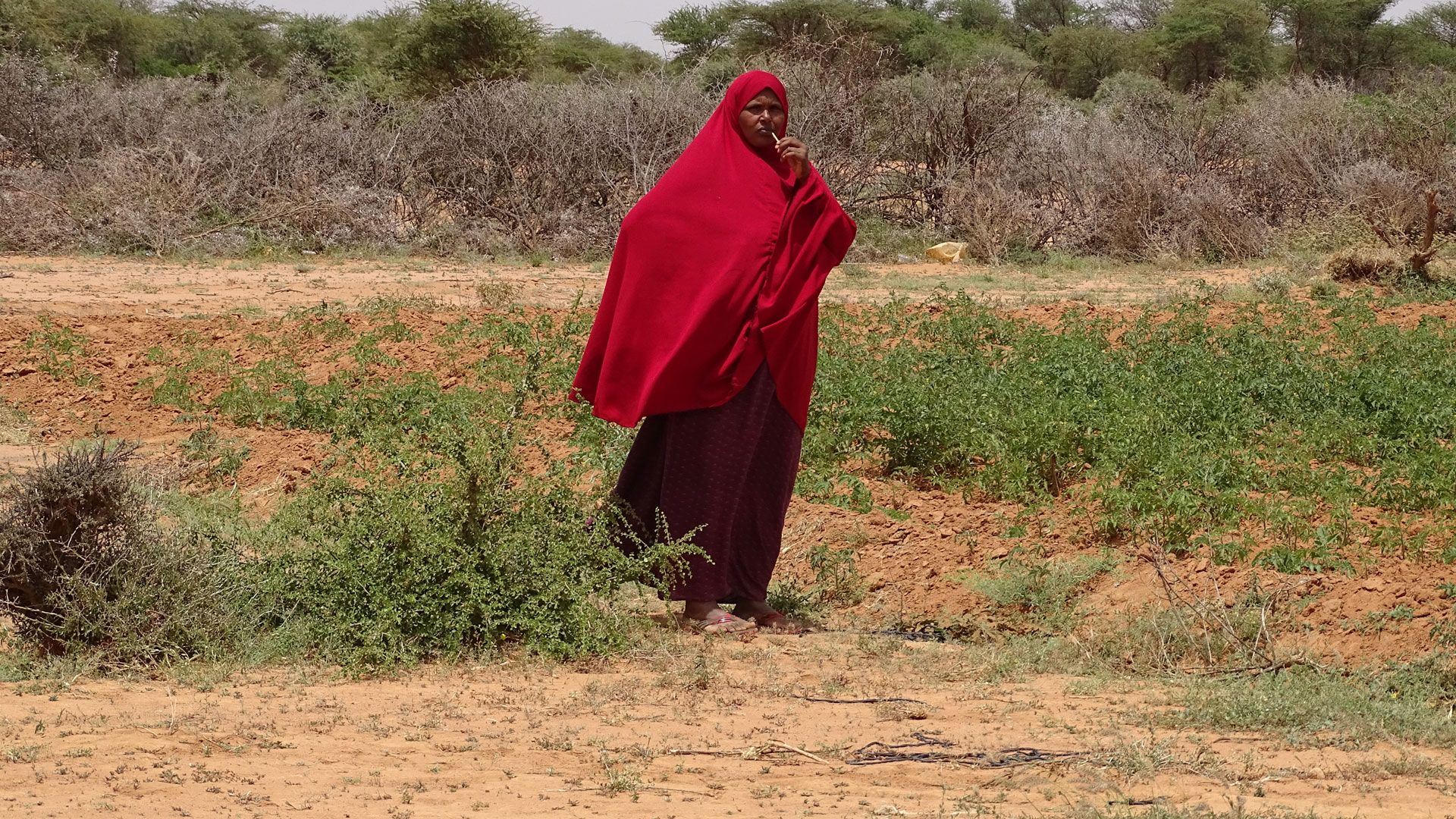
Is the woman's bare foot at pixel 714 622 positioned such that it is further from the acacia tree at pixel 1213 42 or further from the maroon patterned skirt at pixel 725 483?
the acacia tree at pixel 1213 42

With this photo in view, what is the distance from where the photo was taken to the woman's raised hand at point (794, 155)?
14.6 ft

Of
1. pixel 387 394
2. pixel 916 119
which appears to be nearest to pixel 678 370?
pixel 387 394

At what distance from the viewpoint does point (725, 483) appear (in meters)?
4.47

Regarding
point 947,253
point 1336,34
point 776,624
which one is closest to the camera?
point 776,624

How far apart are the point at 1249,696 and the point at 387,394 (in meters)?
4.86

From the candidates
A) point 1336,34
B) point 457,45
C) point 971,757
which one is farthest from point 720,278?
point 1336,34

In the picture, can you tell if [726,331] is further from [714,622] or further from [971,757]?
[971,757]

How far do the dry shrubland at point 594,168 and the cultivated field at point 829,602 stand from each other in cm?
582

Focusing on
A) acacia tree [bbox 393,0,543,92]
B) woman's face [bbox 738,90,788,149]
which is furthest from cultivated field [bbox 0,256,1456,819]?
acacia tree [bbox 393,0,543,92]

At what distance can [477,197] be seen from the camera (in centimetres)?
1520

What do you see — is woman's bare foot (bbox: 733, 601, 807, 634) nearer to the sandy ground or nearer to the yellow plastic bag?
the sandy ground

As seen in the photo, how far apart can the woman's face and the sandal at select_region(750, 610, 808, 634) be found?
1.42 m

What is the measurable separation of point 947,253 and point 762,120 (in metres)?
10.7

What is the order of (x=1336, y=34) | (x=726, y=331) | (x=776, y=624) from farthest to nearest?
1. (x=1336, y=34)
2. (x=776, y=624)
3. (x=726, y=331)
